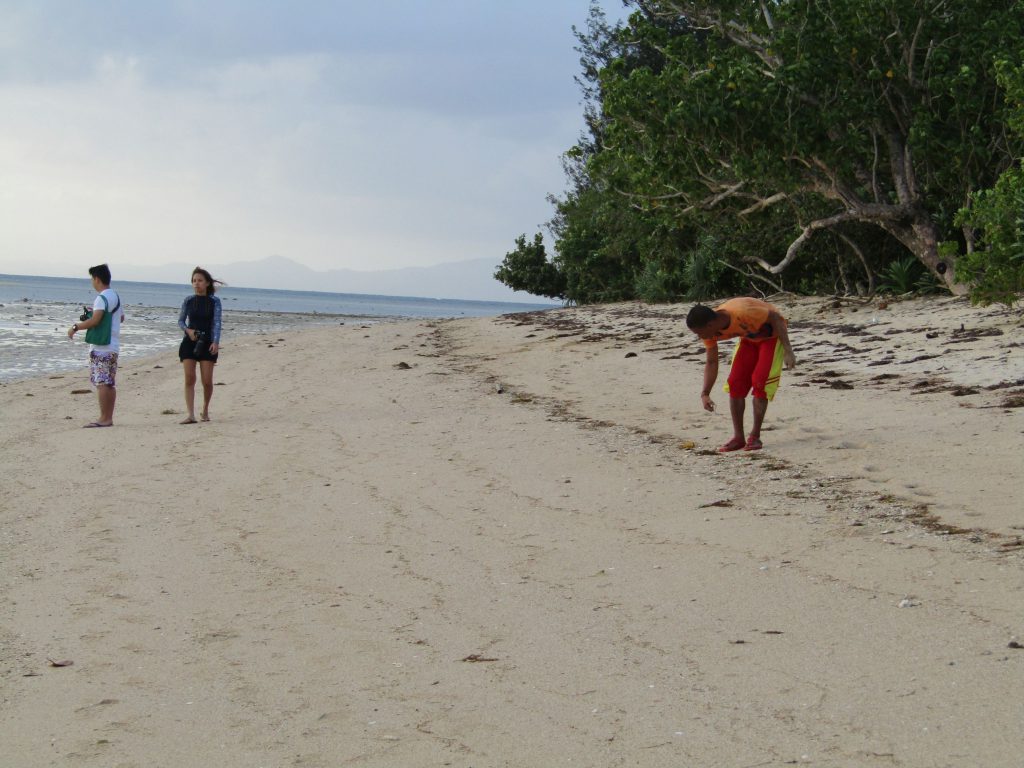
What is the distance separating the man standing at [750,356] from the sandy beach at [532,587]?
29 centimetres

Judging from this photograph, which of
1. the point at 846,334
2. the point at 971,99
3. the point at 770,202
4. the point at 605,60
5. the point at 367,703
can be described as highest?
the point at 605,60

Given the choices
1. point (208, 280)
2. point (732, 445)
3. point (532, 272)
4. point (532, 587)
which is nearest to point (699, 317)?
point (732, 445)

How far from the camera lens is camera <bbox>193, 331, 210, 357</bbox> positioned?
10.3 m

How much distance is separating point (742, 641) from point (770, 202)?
14.2 m

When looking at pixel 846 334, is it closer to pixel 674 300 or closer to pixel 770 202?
pixel 770 202

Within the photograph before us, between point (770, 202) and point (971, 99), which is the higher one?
point (971, 99)

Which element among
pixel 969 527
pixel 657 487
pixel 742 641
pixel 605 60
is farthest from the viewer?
pixel 605 60

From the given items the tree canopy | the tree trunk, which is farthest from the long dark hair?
the tree trunk

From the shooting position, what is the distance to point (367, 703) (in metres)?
3.32

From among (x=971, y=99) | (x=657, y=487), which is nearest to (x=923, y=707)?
(x=657, y=487)

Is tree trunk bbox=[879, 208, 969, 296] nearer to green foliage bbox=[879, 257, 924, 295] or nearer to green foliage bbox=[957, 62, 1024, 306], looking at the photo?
green foliage bbox=[879, 257, 924, 295]

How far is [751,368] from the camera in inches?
297

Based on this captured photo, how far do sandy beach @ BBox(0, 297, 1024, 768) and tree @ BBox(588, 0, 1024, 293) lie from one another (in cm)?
690

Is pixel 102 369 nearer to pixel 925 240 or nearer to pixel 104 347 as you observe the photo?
pixel 104 347
